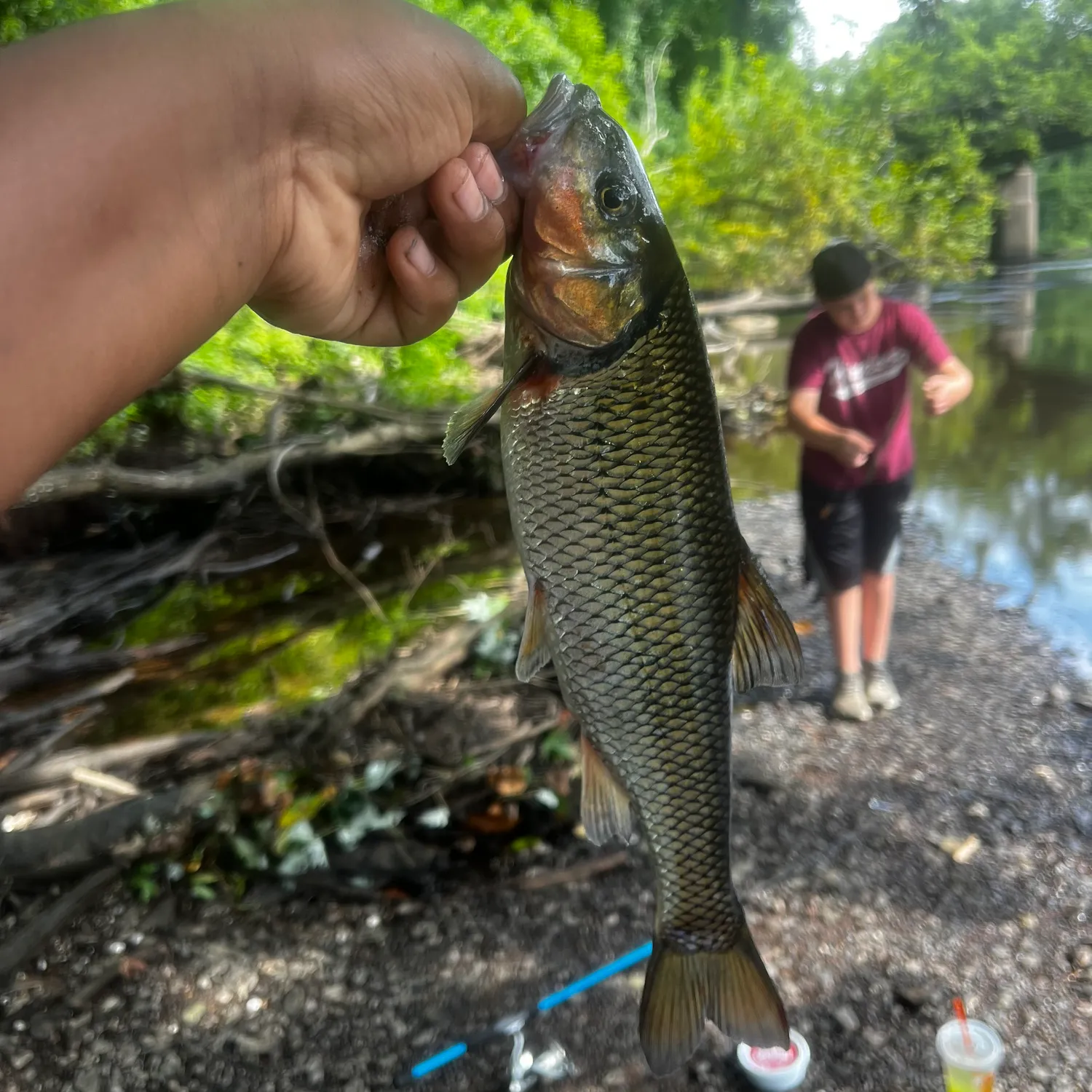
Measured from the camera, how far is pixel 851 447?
307cm

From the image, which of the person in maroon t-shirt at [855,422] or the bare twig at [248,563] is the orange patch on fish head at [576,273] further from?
the bare twig at [248,563]

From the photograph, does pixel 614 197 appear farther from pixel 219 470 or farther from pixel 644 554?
pixel 219 470

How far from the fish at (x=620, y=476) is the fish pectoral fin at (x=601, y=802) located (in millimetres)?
37

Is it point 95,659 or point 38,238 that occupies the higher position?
point 38,238

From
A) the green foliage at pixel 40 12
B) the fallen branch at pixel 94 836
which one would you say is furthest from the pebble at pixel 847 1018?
the green foliage at pixel 40 12

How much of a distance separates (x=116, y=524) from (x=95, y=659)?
1191 mm

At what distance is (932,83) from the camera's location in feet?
42.1

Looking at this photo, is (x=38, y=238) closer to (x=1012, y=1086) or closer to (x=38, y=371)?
(x=38, y=371)

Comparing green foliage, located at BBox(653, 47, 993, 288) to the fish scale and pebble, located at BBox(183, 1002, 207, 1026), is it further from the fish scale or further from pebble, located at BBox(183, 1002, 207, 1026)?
the fish scale

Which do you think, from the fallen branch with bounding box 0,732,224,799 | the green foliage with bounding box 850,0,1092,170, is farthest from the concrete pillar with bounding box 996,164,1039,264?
the fallen branch with bounding box 0,732,224,799

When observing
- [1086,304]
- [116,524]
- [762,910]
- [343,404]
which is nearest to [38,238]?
[762,910]

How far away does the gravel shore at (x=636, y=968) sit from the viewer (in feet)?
6.85

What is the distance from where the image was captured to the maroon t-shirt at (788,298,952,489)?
10.2 feet

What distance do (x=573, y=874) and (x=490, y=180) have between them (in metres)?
2.27
